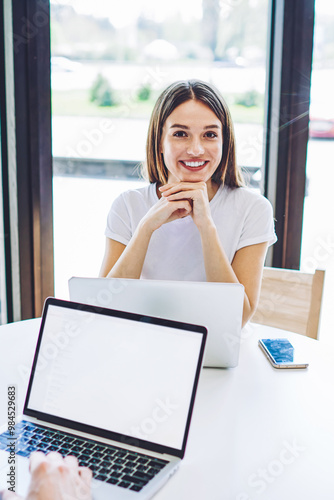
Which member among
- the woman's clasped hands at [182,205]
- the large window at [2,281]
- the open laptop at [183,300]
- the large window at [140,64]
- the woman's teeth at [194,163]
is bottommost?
the large window at [2,281]

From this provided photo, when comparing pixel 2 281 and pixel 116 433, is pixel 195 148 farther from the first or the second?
pixel 2 281

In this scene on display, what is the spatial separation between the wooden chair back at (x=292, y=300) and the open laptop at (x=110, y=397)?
867 millimetres

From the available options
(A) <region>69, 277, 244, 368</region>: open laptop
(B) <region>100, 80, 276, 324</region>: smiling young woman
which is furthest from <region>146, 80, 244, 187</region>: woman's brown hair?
(A) <region>69, 277, 244, 368</region>: open laptop

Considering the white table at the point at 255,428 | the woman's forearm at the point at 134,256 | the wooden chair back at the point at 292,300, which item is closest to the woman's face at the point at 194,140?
the woman's forearm at the point at 134,256

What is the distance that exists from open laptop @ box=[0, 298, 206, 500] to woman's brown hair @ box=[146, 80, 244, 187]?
829 mm

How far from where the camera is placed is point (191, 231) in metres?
1.63

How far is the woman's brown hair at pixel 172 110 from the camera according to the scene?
1538mm

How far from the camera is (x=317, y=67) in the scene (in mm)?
2023

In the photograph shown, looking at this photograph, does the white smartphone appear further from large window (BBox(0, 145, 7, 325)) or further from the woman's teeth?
Answer: large window (BBox(0, 145, 7, 325))

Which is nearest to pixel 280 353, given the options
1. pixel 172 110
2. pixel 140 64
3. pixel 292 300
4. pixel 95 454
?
pixel 292 300

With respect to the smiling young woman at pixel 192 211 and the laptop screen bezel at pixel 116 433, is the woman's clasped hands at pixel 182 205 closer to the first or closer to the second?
the smiling young woman at pixel 192 211

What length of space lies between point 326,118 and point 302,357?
1.21m

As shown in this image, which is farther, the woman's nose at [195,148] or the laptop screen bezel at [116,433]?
the woman's nose at [195,148]

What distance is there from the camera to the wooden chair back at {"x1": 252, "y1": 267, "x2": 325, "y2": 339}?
5.28 feet
